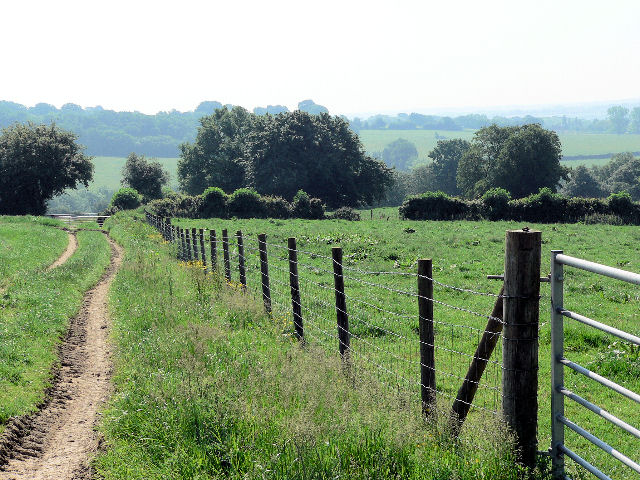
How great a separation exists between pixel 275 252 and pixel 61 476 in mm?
20696

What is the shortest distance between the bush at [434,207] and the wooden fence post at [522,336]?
49643 millimetres

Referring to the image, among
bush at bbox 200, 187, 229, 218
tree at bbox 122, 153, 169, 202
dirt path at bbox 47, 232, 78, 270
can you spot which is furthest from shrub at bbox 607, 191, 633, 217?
tree at bbox 122, 153, 169, 202

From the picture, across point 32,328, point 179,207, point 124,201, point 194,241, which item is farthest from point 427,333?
point 124,201

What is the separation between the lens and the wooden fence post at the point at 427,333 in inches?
218

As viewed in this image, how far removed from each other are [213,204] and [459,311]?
47.5 metres

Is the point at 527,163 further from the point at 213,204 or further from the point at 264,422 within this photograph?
the point at 264,422

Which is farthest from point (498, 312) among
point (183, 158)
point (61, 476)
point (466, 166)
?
point (183, 158)

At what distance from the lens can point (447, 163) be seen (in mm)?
120688

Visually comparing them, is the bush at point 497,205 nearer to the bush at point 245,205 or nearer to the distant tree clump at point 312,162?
the bush at point 245,205

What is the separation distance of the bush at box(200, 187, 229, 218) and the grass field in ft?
93.3

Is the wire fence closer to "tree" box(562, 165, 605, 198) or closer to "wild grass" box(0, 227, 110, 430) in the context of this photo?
"wild grass" box(0, 227, 110, 430)

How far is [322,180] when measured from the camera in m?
72.3

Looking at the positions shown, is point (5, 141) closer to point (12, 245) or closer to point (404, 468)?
point (12, 245)

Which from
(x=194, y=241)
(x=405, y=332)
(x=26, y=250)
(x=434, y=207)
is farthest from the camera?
(x=434, y=207)
